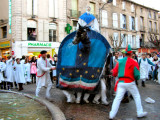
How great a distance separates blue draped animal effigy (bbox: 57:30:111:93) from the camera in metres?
5.77

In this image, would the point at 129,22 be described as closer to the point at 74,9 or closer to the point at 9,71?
the point at 74,9

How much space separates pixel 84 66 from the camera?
5848 millimetres

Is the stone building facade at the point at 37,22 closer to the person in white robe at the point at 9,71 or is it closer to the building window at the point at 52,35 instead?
the building window at the point at 52,35

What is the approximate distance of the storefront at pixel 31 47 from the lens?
71.6 ft

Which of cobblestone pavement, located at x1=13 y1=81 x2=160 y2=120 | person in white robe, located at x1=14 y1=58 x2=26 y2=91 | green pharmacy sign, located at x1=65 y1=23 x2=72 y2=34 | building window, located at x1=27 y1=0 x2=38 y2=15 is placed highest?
building window, located at x1=27 y1=0 x2=38 y2=15

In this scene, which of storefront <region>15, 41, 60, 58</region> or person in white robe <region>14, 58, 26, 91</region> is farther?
storefront <region>15, 41, 60, 58</region>

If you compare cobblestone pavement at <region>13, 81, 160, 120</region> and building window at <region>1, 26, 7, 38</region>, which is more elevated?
building window at <region>1, 26, 7, 38</region>

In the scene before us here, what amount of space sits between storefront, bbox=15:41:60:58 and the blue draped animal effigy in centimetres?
1690

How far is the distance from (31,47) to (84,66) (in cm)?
1813

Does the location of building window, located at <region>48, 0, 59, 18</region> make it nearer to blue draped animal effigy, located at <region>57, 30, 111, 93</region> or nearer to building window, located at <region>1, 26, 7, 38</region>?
building window, located at <region>1, 26, 7, 38</region>

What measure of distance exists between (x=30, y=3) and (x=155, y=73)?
16948 millimetres

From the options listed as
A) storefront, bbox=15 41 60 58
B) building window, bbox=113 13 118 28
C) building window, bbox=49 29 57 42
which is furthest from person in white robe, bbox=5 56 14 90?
building window, bbox=113 13 118 28

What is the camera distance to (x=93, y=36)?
6.12 meters

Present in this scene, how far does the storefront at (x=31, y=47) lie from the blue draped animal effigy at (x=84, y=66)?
16898 mm
